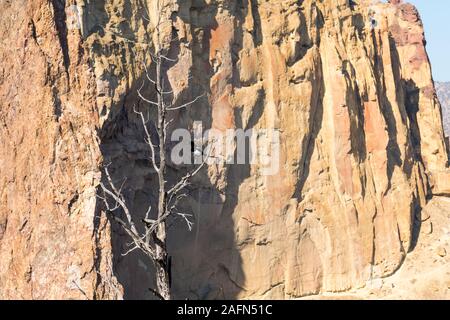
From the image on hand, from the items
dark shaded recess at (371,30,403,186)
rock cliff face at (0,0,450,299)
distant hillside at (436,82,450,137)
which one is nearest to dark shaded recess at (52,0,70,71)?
rock cliff face at (0,0,450,299)

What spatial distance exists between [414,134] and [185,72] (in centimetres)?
1775

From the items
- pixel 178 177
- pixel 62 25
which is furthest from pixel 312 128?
pixel 62 25

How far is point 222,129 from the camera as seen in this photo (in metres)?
23.3

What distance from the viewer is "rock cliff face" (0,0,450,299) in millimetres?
17141

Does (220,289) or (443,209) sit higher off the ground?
(443,209)

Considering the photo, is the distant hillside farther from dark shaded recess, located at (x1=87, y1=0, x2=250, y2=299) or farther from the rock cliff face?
dark shaded recess, located at (x1=87, y1=0, x2=250, y2=299)

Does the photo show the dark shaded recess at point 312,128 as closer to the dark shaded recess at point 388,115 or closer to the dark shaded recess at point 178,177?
the dark shaded recess at point 178,177

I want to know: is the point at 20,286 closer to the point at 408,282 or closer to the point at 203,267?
the point at 203,267

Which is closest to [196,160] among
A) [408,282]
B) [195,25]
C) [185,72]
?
[185,72]

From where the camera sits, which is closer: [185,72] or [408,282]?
[185,72]

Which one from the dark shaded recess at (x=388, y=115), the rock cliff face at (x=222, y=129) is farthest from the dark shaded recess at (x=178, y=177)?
the dark shaded recess at (x=388, y=115)

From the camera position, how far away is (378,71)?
3045 cm

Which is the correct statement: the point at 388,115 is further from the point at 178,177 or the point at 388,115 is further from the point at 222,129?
the point at 178,177
